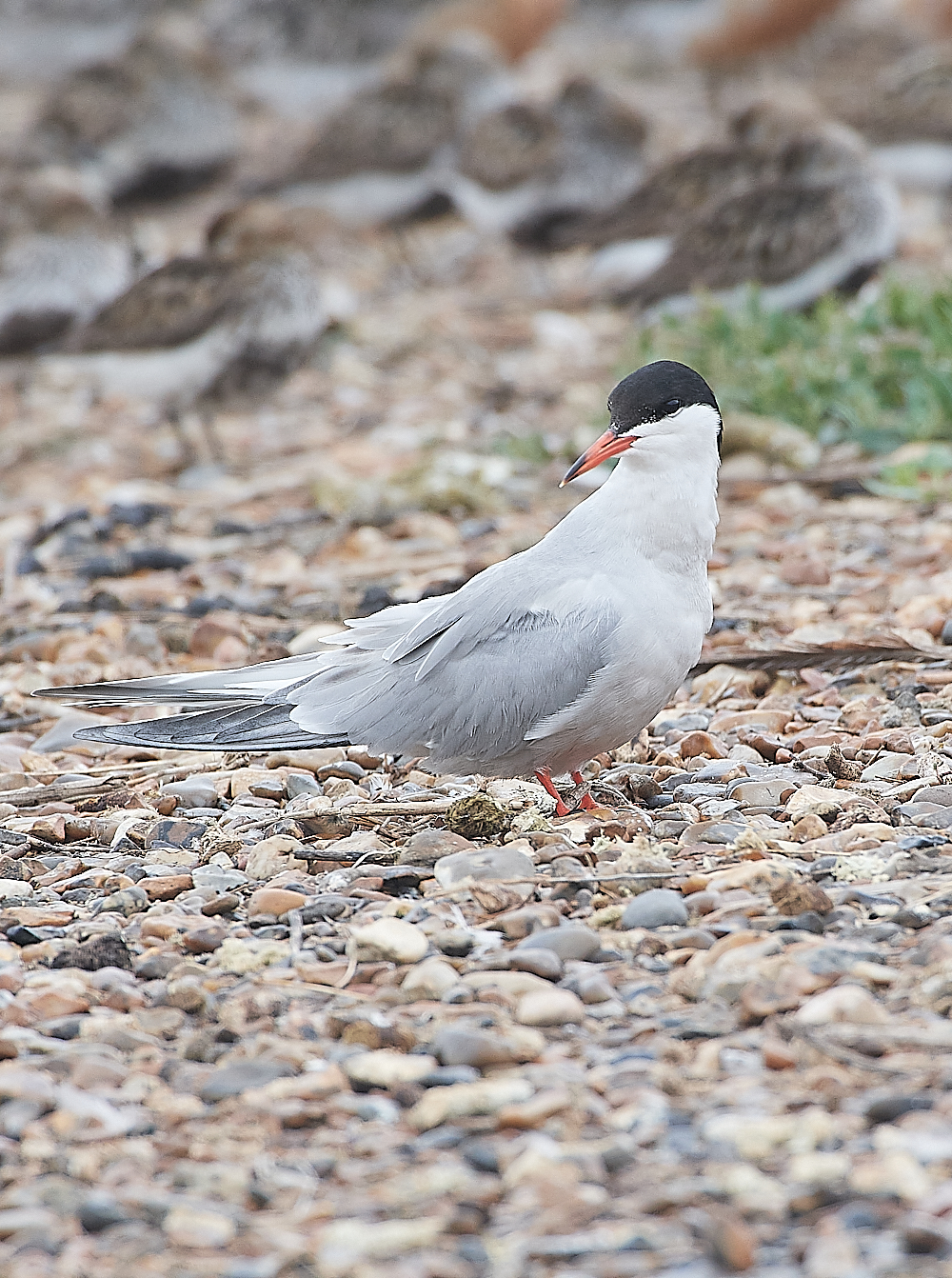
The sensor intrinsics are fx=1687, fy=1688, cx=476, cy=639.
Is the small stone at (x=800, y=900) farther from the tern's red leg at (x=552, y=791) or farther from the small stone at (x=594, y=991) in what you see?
the tern's red leg at (x=552, y=791)

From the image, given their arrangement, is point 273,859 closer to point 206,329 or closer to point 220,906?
point 220,906

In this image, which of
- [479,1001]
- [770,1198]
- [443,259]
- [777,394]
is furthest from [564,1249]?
[443,259]

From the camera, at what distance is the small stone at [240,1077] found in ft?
7.62

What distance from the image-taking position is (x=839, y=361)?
251 inches

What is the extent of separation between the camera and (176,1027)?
8.35 ft

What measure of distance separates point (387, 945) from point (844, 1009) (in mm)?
738

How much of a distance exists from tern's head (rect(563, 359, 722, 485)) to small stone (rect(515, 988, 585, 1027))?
1241 mm

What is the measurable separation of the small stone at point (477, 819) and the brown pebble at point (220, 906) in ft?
1.58

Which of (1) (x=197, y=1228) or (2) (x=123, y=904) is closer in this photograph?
(1) (x=197, y=1228)

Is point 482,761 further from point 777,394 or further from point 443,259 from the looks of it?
point 443,259

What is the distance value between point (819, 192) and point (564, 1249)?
21.4ft

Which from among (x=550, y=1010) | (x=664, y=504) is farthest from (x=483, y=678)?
(x=550, y=1010)

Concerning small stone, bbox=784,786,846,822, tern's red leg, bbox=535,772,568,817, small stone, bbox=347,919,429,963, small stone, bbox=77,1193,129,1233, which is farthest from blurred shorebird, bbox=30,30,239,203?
small stone, bbox=77,1193,129,1233

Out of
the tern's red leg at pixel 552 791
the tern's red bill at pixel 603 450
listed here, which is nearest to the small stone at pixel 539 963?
the tern's red leg at pixel 552 791
